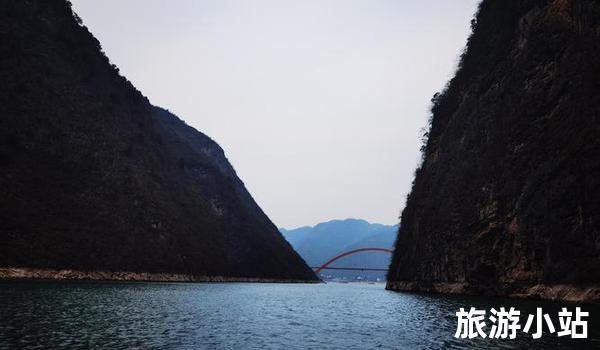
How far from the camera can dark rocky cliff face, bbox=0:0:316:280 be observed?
268 feet

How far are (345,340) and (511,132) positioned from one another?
4894 cm

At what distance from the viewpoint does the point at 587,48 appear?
5728cm

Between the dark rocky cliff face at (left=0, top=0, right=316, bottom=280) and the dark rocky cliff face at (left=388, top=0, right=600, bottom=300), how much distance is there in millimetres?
59510

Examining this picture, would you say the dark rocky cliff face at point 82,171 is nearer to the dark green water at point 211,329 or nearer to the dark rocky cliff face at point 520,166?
the dark green water at point 211,329

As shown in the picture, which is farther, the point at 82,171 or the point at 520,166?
the point at 82,171

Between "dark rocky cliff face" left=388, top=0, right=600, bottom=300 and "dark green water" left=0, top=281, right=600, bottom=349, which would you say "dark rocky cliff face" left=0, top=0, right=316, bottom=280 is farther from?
"dark rocky cliff face" left=388, top=0, right=600, bottom=300

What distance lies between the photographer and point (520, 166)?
204 feet

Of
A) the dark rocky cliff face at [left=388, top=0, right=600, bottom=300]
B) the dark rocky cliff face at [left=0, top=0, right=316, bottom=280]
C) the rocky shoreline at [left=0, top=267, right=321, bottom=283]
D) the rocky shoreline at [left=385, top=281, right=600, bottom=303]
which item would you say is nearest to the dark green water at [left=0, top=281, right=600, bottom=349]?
the rocky shoreline at [left=385, top=281, right=600, bottom=303]

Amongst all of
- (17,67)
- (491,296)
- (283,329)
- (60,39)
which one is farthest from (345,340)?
(60,39)

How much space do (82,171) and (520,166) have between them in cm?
8143

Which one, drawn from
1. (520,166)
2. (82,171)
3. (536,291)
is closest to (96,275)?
(82,171)

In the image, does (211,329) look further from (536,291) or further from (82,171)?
(82,171)

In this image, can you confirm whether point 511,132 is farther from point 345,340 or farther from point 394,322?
point 345,340

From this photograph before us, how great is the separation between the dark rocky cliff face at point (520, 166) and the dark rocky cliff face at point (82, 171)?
195 feet
